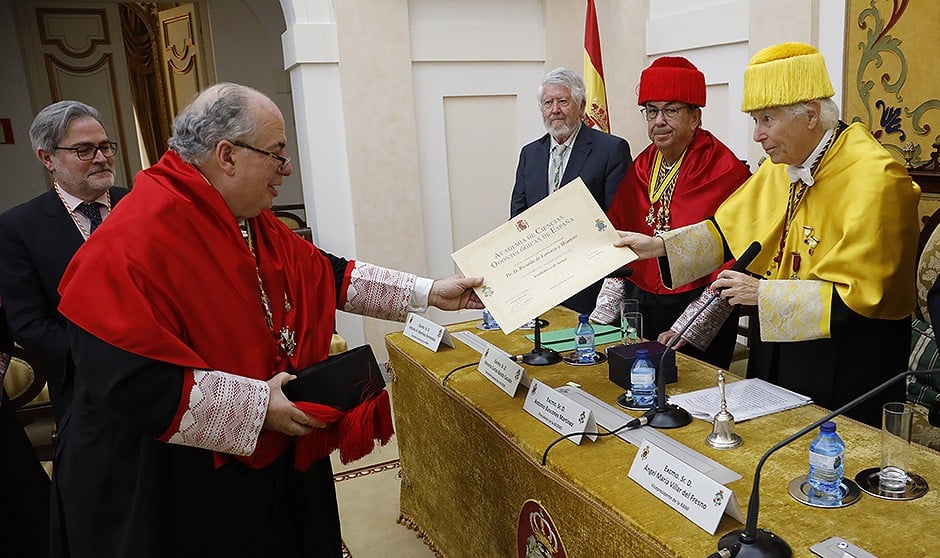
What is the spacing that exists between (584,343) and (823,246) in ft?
2.44

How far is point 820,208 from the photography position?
6.07 ft

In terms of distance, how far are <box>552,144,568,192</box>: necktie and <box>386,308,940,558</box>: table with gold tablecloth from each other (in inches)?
37.2

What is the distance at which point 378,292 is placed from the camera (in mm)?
2070

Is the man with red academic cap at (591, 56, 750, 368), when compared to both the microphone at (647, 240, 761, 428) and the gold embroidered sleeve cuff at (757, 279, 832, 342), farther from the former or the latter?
the microphone at (647, 240, 761, 428)

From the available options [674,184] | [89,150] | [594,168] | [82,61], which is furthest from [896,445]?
[82,61]

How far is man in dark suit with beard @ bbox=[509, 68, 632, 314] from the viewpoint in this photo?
3.32 m

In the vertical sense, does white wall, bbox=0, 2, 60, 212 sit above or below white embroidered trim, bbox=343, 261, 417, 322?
above

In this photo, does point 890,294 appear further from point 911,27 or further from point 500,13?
point 500,13

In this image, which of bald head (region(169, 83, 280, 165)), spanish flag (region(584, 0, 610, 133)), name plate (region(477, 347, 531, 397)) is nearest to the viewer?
bald head (region(169, 83, 280, 165))

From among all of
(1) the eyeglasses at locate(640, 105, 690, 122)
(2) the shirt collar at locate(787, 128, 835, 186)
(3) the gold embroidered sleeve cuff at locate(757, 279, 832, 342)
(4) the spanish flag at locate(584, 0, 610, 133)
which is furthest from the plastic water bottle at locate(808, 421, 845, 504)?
(4) the spanish flag at locate(584, 0, 610, 133)

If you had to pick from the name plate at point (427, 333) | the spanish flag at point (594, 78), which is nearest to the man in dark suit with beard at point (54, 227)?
the name plate at point (427, 333)

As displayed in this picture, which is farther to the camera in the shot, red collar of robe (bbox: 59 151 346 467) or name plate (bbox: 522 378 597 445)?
name plate (bbox: 522 378 597 445)

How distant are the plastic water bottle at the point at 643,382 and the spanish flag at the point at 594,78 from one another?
2.72 metres

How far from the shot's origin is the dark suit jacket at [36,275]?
218 cm
